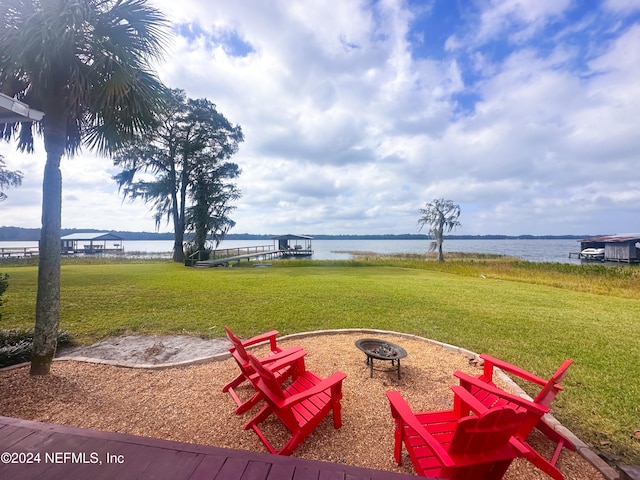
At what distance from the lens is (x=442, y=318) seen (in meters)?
6.93

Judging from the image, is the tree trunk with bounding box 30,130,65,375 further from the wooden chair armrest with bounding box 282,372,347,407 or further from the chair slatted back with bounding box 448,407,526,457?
the chair slatted back with bounding box 448,407,526,457

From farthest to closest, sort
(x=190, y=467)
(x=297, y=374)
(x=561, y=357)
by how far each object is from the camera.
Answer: (x=561, y=357), (x=297, y=374), (x=190, y=467)

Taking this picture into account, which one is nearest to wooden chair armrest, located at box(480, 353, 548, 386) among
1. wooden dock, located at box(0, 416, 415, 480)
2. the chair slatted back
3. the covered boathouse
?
the chair slatted back

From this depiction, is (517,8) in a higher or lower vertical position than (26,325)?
higher

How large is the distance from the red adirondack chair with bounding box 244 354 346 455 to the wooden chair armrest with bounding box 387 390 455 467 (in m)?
0.54

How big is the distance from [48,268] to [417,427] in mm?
4782

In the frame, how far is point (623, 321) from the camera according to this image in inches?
270

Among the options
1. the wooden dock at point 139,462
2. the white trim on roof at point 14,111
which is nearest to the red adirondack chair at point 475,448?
the wooden dock at point 139,462

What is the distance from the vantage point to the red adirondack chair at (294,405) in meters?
2.41

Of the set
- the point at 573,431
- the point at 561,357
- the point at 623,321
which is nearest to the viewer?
the point at 573,431

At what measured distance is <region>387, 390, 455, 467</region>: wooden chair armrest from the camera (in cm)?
190

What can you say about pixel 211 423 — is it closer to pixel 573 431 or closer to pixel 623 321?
pixel 573 431

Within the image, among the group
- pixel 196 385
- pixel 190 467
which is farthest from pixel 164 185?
pixel 190 467

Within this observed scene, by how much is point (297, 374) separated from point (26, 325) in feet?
21.1
